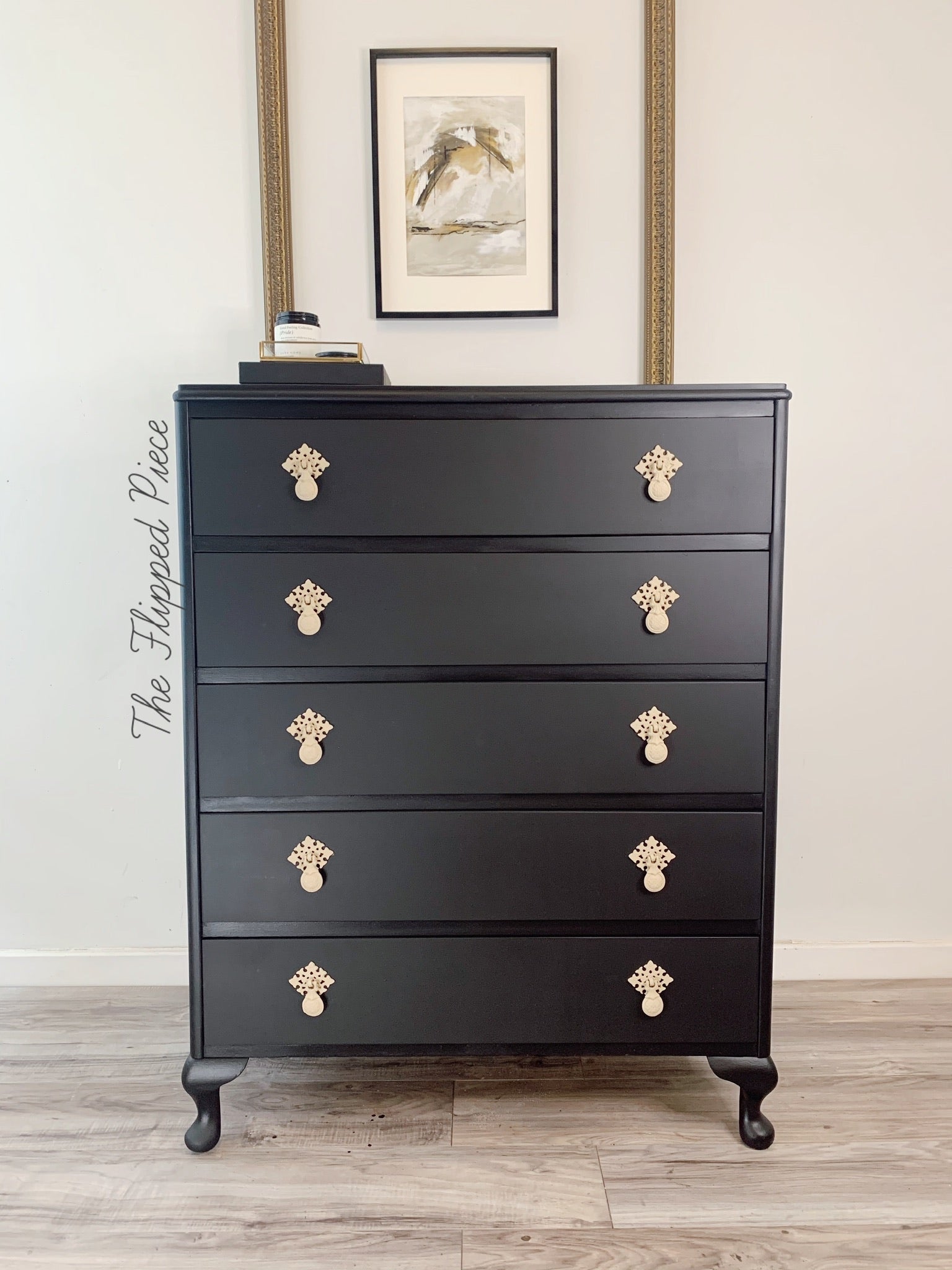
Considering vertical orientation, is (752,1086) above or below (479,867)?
below

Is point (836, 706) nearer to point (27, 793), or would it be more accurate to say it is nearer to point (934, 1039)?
point (934, 1039)

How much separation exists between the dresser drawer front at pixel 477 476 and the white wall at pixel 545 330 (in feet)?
1.95

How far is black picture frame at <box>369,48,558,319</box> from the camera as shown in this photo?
1657 mm

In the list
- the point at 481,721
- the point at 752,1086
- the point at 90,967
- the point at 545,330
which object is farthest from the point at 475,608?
the point at 90,967

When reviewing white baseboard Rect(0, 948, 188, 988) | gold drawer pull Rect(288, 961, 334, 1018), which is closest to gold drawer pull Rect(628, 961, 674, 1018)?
gold drawer pull Rect(288, 961, 334, 1018)

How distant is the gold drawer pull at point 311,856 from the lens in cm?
128

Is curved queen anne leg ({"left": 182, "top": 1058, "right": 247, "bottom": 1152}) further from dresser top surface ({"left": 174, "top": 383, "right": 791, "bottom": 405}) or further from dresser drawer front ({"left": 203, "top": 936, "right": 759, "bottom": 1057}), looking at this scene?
dresser top surface ({"left": 174, "top": 383, "right": 791, "bottom": 405})

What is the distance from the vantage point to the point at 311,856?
1284mm

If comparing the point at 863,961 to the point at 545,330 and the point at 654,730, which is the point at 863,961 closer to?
the point at 654,730

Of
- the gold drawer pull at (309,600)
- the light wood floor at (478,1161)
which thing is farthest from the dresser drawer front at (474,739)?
the light wood floor at (478,1161)

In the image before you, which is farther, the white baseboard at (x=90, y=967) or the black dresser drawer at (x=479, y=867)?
the white baseboard at (x=90, y=967)

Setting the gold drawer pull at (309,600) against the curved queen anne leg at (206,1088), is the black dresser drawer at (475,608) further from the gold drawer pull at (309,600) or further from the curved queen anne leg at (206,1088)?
the curved queen anne leg at (206,1088)

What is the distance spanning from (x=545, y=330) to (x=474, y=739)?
96 cm

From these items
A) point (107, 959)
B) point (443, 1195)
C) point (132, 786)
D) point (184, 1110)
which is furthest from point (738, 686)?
point (107, 959)
